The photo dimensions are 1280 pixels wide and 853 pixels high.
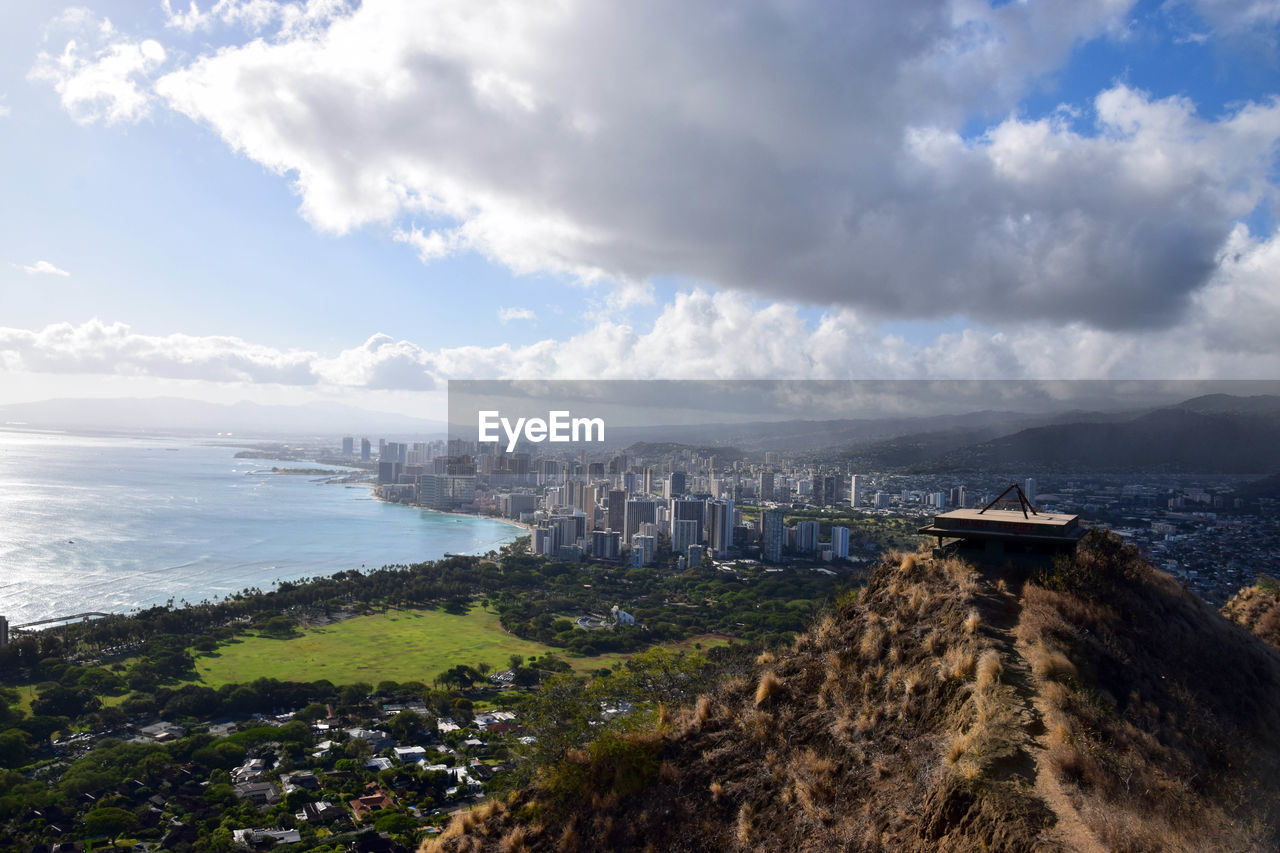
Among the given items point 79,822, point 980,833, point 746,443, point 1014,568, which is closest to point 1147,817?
point 980,833

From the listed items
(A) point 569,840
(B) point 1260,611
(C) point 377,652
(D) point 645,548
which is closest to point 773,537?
(D) point 645,548

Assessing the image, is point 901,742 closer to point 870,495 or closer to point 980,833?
point 980,833

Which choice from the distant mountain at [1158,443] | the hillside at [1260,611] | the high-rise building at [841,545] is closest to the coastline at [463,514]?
the high-rise building at [841,545]

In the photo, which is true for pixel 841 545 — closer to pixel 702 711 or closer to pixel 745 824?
pixel 702 711

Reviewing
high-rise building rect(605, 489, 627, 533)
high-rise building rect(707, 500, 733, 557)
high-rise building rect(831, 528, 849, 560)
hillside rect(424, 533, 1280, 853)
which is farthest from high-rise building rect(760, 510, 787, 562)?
hillside rect(424, 533, 1280, 853)

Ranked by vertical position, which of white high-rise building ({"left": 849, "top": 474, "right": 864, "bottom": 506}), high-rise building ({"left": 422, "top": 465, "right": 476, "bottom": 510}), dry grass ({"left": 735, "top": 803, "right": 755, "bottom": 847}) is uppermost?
dry grass ({"left": 735, "top": 803, "right": 755, "bottom": 847})

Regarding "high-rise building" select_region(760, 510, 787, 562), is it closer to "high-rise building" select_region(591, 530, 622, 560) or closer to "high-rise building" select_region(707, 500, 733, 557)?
"high-rise building" select_region(707, 500, 733, 557)

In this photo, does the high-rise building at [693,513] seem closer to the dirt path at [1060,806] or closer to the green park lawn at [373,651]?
the green park lawn at [373,651]
